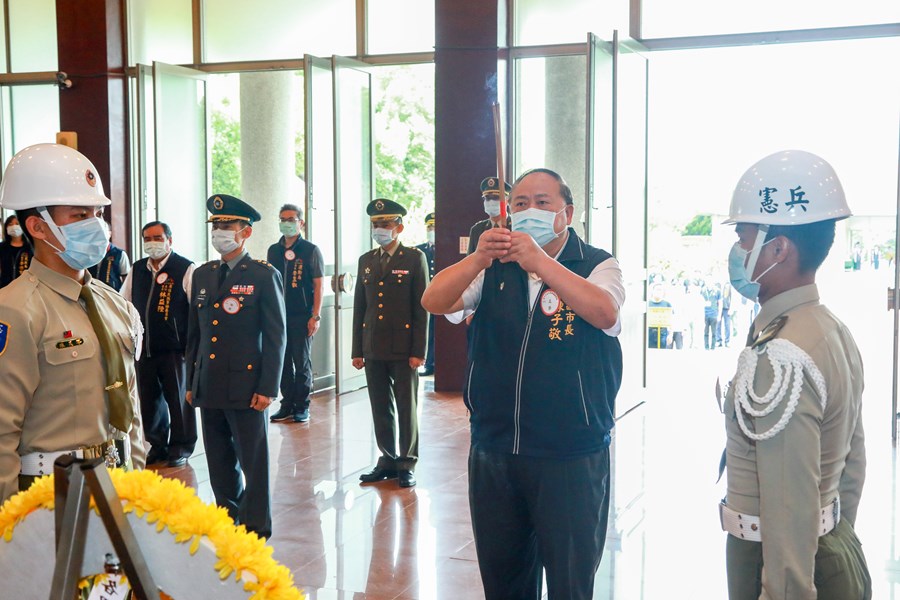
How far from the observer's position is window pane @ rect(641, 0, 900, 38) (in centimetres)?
661

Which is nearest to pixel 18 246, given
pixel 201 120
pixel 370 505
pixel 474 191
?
pixel 201 120

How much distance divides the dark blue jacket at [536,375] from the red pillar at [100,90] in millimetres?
6898

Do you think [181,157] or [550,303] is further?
[181,157]

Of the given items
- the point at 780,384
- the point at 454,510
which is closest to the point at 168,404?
the point at 454,510

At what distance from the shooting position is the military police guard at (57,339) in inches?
77.7

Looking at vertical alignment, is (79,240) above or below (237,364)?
above

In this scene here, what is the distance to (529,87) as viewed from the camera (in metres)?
7.84

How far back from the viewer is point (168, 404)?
5.48 metres

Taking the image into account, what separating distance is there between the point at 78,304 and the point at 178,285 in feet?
10.9

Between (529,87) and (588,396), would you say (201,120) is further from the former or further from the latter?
(588,396)

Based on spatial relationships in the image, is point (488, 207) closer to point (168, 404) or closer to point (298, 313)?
point (298, 313)

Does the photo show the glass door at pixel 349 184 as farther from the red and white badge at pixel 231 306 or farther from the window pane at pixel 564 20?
the red and white badge at pixel 231 306

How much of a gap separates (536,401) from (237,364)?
196cm

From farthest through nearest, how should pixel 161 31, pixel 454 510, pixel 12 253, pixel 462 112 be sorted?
1. pixel 161 31
2. pixel 462 112
3. pixel 12 253
4. pixel 454 510
